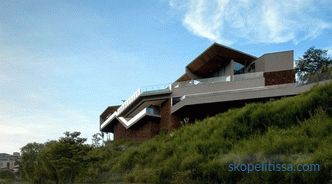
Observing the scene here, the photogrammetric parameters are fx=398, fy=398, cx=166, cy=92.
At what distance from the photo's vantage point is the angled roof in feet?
114

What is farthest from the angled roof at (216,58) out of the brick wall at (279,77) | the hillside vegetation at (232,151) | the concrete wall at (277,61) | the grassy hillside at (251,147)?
the hillside vegetation at (232,151)

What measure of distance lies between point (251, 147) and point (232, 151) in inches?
28.7

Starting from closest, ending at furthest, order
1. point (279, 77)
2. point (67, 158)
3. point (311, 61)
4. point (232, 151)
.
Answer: point (232, 151) < point (67, 158) < point (279, 77) < point (311, 61)

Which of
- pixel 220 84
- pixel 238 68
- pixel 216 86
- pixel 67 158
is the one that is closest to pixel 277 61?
pixel 238 68

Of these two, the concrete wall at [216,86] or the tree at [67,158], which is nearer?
the tree at [67,158]

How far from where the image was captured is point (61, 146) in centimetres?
1906

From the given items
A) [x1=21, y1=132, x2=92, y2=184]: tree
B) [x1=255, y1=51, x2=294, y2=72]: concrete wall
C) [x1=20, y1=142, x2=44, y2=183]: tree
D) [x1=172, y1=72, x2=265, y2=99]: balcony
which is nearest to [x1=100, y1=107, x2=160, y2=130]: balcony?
[x1=172, y1=72, x2=265, y2=99]: balcony

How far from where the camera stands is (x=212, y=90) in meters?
31.5

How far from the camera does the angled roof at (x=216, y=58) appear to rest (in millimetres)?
34750

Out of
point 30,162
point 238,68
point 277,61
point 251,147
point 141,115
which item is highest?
point 238,68

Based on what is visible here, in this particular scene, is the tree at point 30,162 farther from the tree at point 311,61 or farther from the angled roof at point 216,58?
the tree at point 311,61

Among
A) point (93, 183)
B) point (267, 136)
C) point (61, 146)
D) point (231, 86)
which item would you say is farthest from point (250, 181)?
point (231, 86)

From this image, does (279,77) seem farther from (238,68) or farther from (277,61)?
(238,68)

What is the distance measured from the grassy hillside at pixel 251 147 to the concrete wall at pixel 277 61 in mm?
13223
